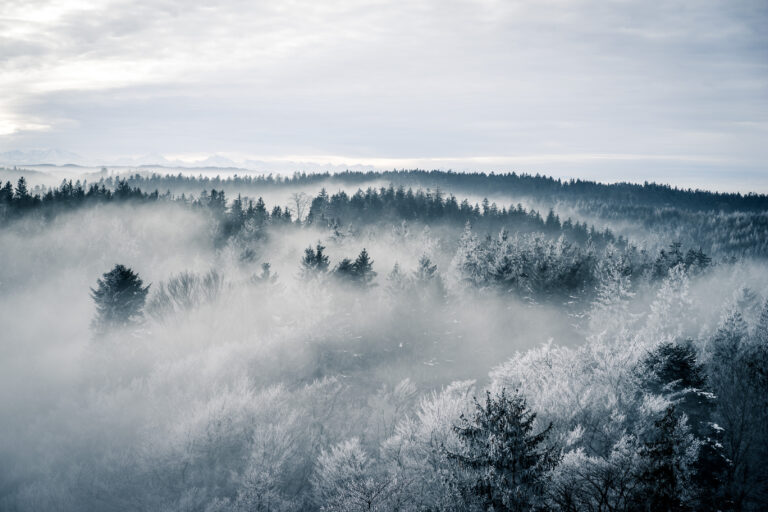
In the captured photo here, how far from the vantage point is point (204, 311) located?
5094cm

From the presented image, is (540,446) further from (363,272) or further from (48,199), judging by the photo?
(48,199)

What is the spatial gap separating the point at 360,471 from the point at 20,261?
8048 cm

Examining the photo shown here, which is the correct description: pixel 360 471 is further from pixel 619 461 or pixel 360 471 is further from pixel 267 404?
pixel 267 404

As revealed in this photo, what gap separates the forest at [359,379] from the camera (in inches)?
731

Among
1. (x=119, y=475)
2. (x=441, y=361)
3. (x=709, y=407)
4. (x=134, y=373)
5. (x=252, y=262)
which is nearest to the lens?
(x=119, y=475)

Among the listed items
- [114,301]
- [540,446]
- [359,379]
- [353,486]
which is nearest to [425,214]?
[359,379]

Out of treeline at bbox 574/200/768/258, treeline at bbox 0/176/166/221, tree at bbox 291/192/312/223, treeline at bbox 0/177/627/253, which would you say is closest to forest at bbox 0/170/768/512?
treeline at bbox 0/176/166/221

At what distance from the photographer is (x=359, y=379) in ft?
153

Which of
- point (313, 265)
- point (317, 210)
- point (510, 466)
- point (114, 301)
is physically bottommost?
point (114, 301)

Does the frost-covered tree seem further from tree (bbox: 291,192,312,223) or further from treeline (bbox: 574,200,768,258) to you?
treeline (bbox: 574,200,768,258)

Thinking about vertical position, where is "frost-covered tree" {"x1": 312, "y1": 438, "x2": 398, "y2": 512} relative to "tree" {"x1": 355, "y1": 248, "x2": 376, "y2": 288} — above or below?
below

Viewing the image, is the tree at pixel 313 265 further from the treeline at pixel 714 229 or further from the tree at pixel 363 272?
the treeline at pixel 714 229

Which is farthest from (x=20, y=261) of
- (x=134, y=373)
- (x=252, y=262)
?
(x=134, y=373)

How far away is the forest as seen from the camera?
18.6 metres
